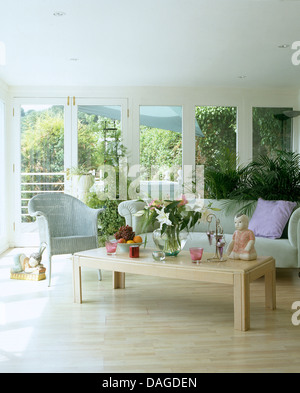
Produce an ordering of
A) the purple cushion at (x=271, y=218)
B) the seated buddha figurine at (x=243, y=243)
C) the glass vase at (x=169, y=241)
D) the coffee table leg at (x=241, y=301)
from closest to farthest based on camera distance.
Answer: the coffee table leg at (x=241, y=301) → the seated buddha figurine at (x=243, y=243) → the glass vase at (x=169, y=241) → the purple cushion at (x=271, y=218)

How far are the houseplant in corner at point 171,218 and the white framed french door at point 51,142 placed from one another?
11.0 ft

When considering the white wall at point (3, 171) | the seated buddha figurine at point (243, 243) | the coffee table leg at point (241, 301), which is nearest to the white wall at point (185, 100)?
the white wall at point (3, 171)

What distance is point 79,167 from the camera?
22.6ft

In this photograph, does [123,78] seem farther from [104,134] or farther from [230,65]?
[230,65]

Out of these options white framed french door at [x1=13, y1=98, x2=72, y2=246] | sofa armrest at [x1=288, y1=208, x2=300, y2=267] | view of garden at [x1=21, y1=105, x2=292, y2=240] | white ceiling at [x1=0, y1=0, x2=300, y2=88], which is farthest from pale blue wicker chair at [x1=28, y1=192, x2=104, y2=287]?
sofa armrest at [x1=288, y1=208, x2=300, y2=267]

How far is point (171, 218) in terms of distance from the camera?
358cm

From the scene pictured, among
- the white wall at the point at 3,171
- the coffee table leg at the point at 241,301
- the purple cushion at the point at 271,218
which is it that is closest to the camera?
the coffee table leg at the point at 241,301

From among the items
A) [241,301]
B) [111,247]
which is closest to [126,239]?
[111,247]

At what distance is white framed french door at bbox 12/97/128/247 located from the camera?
6.84 meters

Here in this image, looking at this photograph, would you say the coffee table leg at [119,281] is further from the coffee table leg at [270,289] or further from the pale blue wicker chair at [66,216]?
the coffee table leg at [270,289]

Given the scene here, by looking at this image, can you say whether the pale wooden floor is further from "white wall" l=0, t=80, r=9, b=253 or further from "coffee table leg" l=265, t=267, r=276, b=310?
"white wall" l=0, t=80, r=9, b=253

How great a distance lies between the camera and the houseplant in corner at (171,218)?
3.57 meters

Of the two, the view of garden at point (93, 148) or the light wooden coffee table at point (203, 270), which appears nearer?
the light wooden coffee table at point (203, 270)
